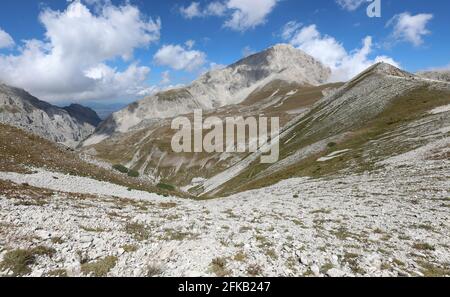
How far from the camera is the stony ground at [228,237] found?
14.2 m


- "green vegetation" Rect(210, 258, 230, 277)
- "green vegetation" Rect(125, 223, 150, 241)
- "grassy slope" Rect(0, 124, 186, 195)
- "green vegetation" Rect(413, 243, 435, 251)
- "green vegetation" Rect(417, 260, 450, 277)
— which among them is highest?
"grassy slope" Rect(0, 124, 186, 195)

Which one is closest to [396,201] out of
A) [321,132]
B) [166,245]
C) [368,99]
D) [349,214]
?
[349,214]

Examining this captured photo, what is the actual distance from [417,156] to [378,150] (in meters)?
8.67

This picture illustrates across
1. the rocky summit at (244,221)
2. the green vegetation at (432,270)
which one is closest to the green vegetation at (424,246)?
the rocky summit at (244,221)

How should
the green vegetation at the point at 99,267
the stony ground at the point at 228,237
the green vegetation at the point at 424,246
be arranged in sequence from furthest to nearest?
1. the green vegetation at the point at 424,246
2. the stony ground at the point at 228,237
3. the green vegetation at the point at 99,267

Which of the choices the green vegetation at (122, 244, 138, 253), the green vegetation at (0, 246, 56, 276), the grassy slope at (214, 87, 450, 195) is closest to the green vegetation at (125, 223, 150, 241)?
the green vegetation at (122, 244, 138, 253)

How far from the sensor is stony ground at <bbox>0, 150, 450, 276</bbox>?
46.6 ft

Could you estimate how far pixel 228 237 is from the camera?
18.2 meters

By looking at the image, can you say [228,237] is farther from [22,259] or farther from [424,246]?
[424,246]

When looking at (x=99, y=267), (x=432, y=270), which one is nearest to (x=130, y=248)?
(x=99, y=267)

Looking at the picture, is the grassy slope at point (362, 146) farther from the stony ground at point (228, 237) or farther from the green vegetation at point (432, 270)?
the green vegetation at point (432, 270)

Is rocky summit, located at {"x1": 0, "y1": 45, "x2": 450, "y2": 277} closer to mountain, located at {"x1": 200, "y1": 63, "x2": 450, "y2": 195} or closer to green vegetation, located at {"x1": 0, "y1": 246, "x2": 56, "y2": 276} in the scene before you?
green vegetation, located at {"x1": 0, "y1": 246, "x2": 56, "y2": 276}
